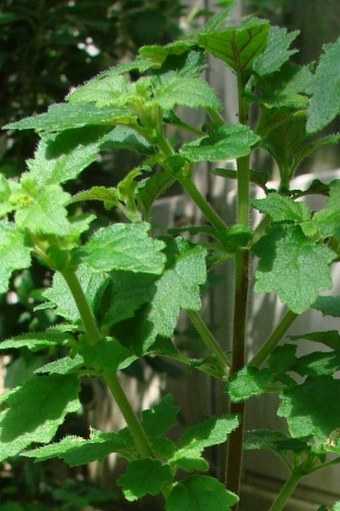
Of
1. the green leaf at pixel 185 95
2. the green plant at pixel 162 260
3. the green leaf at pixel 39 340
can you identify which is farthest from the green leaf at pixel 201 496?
the green leaf at pixel 185 95

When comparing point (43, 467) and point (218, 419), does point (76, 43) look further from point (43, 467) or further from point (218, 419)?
point (218, 419)

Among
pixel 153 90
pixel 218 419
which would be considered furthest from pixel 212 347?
pixel 153 90

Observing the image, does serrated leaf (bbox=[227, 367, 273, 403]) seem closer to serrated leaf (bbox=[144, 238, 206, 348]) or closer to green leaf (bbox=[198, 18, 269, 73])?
serrated leaf (bbox=[144, 238, 206, 348])

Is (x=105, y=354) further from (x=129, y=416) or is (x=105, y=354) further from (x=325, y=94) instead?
(x=325, y=94)

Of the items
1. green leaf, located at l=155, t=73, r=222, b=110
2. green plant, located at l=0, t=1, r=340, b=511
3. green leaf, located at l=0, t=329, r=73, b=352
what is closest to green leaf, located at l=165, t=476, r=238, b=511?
green plant, located at l=0, t=1, r=340, b=511

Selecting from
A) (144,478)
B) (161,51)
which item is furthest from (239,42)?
(144,478)

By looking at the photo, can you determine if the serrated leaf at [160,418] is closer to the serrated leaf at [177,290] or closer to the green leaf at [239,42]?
the serrated leaf at [177,290]
